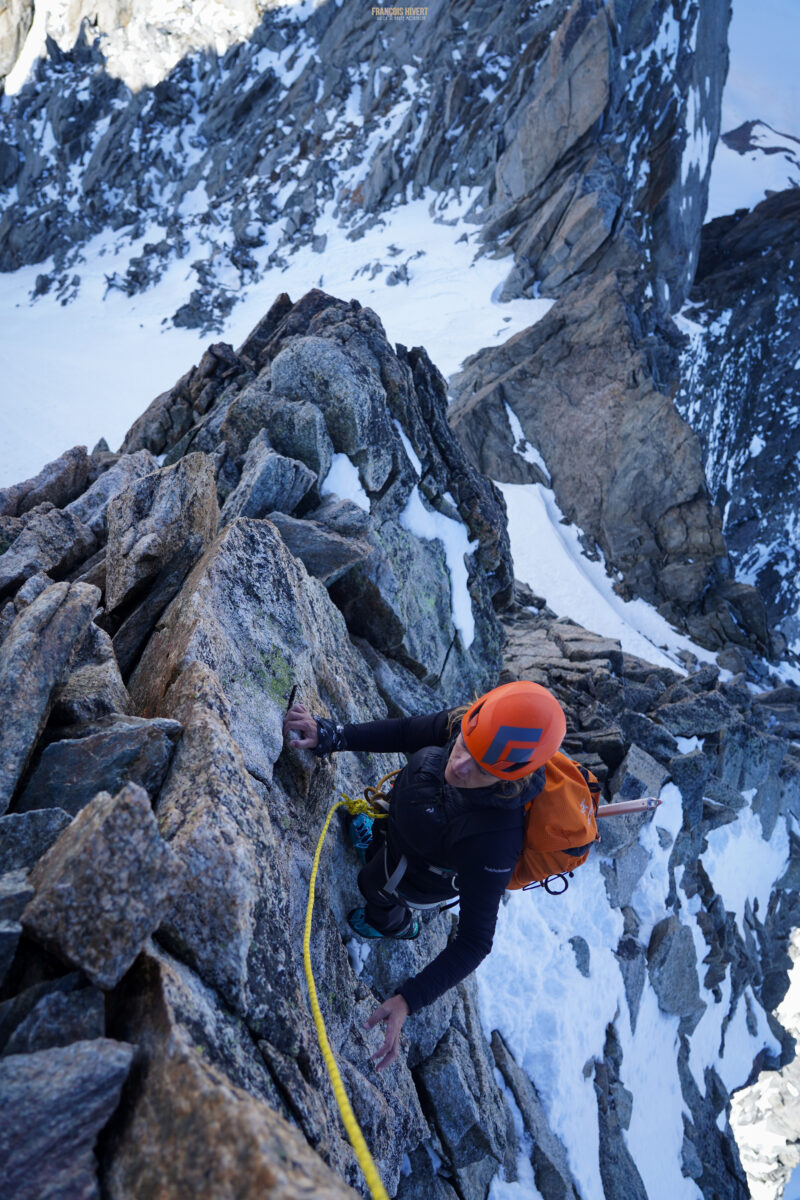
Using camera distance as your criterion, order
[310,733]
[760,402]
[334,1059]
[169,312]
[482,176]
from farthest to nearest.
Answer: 1. [482,176]
2. [169,312]
3. [760,402]
4. [310,733]
5. [334,1059]

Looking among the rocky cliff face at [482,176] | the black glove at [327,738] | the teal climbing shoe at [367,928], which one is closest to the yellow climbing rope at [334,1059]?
the black glove at [327,738]

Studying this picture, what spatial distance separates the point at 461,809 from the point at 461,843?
0.60 ft

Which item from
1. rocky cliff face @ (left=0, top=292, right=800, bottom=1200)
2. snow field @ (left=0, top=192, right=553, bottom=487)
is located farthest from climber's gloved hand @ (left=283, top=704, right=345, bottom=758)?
snow field @ (left=0, top=192, right=553, bottom=487)

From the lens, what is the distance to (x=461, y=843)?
10.9ft

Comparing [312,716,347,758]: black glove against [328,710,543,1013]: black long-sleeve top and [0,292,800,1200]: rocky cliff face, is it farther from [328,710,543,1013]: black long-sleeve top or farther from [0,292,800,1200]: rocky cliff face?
[328,710,543,1013]: black long-sleeve top

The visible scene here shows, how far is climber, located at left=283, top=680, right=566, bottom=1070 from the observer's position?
3135 millimetres

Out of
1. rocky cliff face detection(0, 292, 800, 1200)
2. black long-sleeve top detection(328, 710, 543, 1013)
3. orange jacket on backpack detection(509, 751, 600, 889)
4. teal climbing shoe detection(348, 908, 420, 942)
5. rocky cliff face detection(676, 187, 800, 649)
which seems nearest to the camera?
rocky cliff face detection(0, 292, 800, 1200)

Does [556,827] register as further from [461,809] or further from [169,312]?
[169,312]

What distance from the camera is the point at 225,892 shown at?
230 cm

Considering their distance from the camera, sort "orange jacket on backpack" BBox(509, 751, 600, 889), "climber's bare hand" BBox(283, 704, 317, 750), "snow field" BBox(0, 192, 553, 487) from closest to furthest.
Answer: "orange jacket on backpack" BBox(509, 751, 600, 889) < "climber's bare hand" BBox(283, 704, 317, 750) < "snow field" BBox(0, 192, 553, 487)

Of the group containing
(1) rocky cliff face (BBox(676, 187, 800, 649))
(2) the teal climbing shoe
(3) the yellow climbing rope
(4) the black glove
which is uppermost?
(1) rocky cliff face (BBox(676, 187, 800, 649))

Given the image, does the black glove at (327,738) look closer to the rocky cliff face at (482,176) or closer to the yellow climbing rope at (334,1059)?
the yellow climbing rope at (334,1059)

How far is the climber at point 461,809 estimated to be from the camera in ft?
10.3

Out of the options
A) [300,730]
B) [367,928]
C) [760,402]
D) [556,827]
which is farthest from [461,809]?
[760,402]
